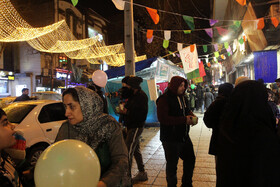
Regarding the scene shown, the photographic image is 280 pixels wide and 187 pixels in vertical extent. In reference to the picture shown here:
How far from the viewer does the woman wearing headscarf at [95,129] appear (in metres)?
1.64

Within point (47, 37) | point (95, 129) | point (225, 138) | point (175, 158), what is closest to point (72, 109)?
point (95, 129)

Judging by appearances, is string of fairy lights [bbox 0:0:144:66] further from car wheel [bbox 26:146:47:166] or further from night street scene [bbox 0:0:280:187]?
car wheel [bbox 26:146:47:166]

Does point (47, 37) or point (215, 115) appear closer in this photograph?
point (215, 115)

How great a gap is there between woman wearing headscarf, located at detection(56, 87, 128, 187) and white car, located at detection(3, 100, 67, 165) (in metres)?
3.78

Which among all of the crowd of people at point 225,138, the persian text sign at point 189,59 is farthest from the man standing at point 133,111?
the persian text sign at point 189,59

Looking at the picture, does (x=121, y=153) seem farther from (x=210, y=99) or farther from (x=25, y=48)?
(x=25, y=48)

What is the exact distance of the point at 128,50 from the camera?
6566 mm

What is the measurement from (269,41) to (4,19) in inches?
457

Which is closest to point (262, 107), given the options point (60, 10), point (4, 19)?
point (4, 19)

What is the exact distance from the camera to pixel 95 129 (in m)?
1.68

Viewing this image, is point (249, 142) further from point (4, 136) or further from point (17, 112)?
point (17, 112)

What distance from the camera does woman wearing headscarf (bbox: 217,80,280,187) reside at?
5.18ft

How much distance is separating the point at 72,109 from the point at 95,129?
25cm

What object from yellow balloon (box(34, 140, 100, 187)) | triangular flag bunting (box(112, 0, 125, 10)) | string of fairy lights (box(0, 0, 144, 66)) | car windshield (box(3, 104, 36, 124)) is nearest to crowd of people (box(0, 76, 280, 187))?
yellow balloon (box(34, 140, 100, 187))
